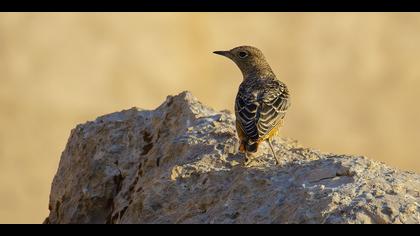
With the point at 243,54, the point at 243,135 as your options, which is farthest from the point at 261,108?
the point at 243,54

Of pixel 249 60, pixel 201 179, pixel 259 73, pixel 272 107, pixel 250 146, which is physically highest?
pixel 249 60

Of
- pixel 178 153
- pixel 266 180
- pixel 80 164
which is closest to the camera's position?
pixel 266 180

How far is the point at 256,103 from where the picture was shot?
380 inches

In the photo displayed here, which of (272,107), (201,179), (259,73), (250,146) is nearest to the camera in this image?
(201,179)

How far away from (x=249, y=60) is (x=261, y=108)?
5.31 ft

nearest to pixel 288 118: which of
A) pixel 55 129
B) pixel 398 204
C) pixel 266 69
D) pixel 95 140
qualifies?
pixel 55 129

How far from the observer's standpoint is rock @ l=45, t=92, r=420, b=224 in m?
6.98

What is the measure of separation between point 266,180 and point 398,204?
2.99 feet

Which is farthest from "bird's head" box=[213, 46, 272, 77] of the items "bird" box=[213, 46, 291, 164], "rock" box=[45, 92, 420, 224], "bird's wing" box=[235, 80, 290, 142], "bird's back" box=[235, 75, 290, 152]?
"rock" box=[45, 92, 420, 224]

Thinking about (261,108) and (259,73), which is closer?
(261,108)

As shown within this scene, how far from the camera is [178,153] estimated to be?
8.20 meters

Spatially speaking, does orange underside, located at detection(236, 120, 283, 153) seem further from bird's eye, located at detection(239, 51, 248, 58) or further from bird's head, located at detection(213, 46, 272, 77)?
bird's eye, located at detection(239, 51, 248, 58)

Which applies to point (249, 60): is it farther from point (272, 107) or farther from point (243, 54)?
point (272, 107)
